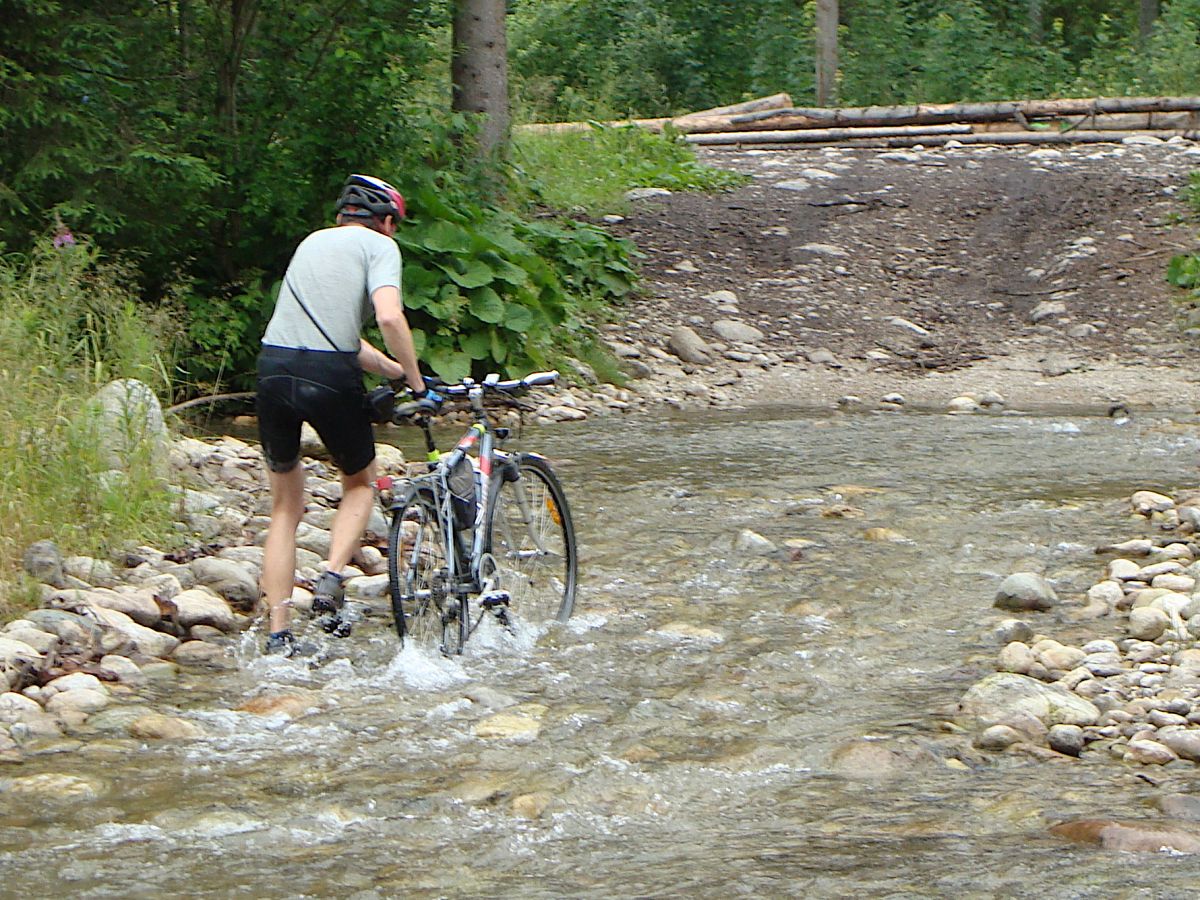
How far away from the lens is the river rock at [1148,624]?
594cm

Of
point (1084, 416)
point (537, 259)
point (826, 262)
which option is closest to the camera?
point (1084, 416)

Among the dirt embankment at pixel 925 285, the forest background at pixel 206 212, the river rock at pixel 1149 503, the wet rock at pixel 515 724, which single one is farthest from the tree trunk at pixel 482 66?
the wet rock at pixel 515 724

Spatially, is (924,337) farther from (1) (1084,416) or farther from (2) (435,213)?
(2) (435,213)

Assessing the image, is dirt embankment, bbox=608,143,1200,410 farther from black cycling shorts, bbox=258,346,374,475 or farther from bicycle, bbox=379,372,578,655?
black cycling shorts, bbox=258,346,374,475

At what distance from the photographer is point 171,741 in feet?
16.6

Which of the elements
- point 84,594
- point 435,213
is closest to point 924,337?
point 435,213

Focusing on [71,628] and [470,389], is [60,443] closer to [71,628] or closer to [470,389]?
[71,628]

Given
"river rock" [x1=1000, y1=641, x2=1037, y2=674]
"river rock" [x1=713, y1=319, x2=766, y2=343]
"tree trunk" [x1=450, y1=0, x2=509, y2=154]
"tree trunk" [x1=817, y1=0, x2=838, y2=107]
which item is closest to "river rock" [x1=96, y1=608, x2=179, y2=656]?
"river rock" [x1=1000, y1=641, x2=1037, y2=674]

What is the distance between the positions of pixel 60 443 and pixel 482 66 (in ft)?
27.0

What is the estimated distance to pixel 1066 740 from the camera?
4.86 m

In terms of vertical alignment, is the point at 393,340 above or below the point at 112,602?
above

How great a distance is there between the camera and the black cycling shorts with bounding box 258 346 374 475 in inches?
225

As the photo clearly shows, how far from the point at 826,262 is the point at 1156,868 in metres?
12.4

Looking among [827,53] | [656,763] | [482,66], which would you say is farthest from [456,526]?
[827,53]
